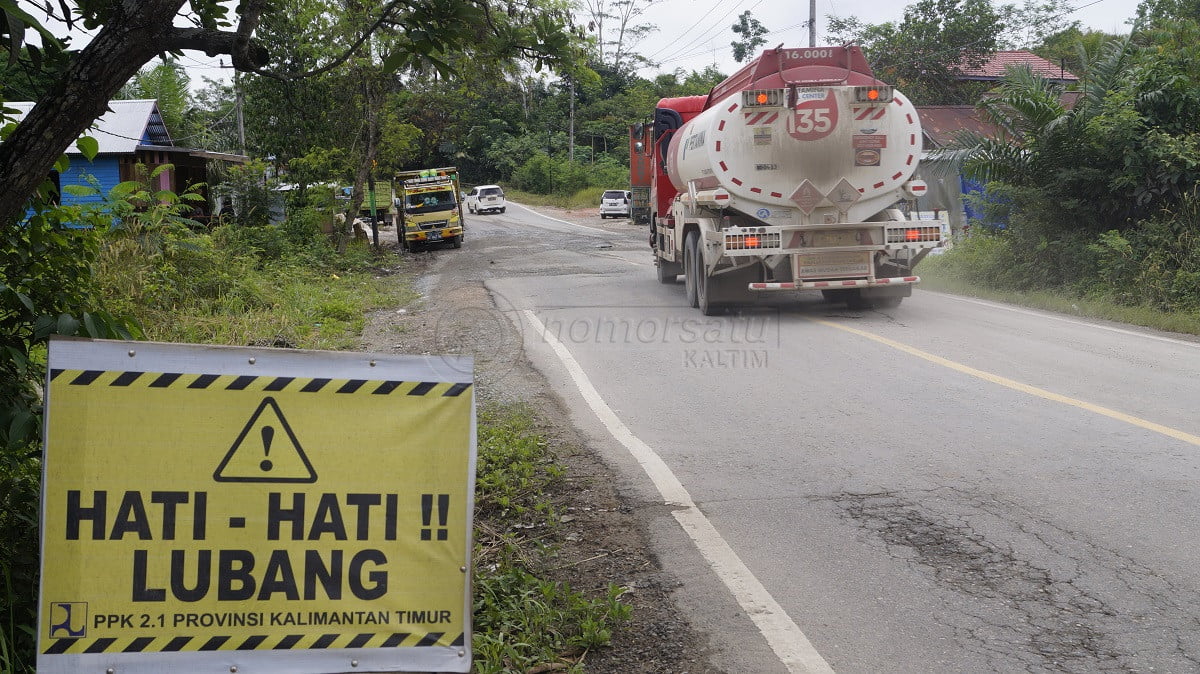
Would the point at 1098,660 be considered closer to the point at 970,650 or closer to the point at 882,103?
the point at 970,650

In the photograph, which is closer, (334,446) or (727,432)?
(334,446)

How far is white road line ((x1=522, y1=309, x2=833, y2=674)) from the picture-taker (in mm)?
3918

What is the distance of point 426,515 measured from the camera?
11.4 ft

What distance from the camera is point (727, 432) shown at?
730 centimetres

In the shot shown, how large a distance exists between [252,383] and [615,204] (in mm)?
49375

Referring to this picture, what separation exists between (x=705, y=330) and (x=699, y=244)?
1893 millimetres

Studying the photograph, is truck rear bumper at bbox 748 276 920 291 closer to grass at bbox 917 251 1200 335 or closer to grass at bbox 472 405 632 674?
grass at bbox 917 251 1200 335

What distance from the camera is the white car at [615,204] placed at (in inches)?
2047

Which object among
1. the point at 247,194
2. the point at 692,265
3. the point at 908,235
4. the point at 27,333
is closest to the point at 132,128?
the point at 247,194

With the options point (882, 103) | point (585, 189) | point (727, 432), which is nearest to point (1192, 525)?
point (727, 432)

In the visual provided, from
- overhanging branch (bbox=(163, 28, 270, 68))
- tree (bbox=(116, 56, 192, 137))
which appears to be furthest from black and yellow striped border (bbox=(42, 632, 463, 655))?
tree (bbox=(116, 56, 192, 137))

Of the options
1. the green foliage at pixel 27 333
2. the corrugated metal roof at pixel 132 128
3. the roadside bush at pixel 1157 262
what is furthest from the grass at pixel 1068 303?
the corrugated metal roof at pixel 132 128

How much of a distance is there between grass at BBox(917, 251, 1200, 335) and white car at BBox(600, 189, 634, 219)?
110 feet

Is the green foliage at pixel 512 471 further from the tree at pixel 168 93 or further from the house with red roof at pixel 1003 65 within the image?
the house with red roof at pixel 1003 65
